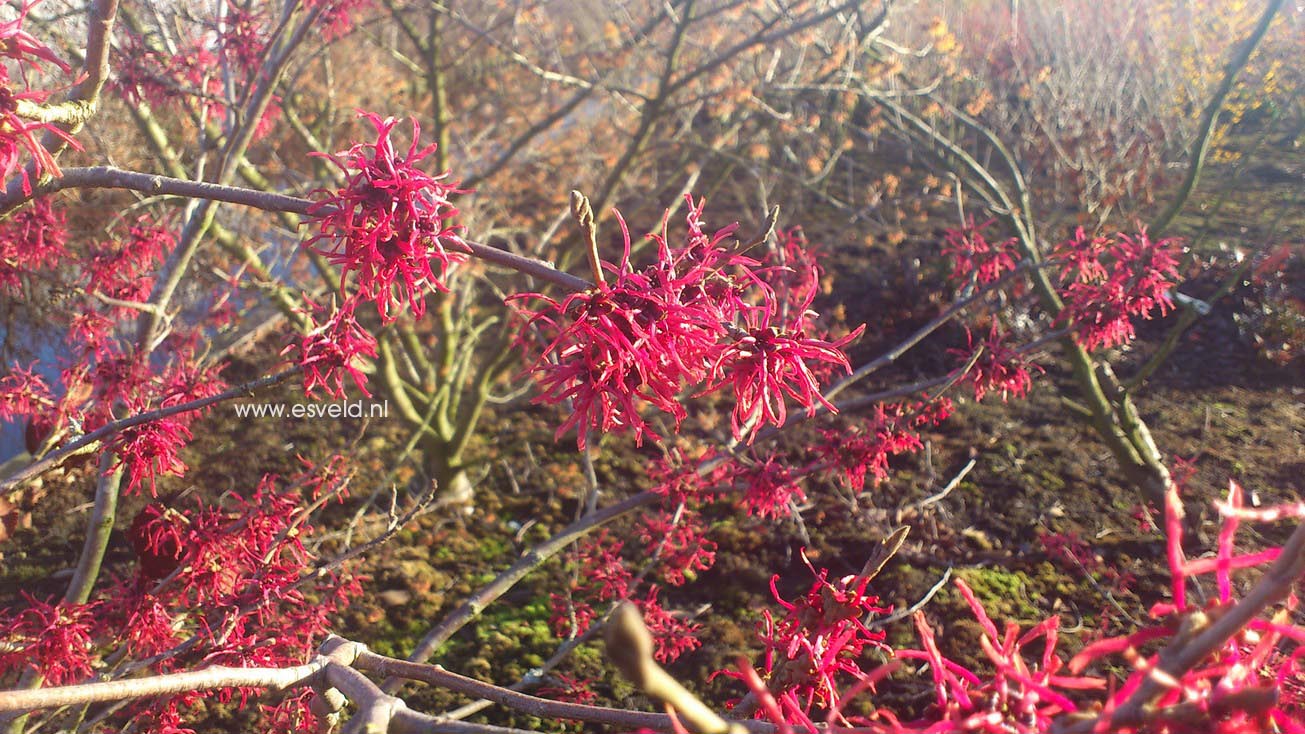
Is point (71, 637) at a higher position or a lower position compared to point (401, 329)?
lower

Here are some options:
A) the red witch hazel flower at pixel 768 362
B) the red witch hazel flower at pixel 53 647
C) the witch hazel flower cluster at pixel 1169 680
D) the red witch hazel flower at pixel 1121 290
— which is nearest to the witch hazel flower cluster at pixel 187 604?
the red witch hazel flower at pixel 53 647

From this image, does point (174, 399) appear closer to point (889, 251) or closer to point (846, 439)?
point (846, 439)

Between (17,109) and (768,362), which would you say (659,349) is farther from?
(17,109)

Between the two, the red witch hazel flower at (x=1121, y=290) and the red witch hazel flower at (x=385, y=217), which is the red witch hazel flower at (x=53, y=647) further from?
the red witch hazel flower at (x=1121, y=290)

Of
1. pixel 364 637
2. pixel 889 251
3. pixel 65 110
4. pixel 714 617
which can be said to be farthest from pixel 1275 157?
pixel 65 110

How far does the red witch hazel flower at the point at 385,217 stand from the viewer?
109cm

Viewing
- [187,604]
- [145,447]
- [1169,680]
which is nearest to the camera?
[1169,680]

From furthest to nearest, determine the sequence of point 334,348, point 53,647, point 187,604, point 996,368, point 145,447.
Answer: point 996,368, point 187,604, point 53,647, point 145,447, point 334,348

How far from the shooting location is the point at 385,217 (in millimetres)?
1087

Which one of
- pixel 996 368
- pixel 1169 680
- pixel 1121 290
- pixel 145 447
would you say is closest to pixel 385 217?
pixel 1169 680

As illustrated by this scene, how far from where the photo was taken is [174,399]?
220cm

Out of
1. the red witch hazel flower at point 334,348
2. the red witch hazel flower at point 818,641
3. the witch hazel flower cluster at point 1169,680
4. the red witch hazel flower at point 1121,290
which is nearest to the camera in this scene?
the witch hazel flower cluster at point 1169,680

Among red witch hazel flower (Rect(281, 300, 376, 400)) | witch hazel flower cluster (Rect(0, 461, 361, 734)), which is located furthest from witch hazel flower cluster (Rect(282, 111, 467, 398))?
witch hazel flower cluster (Rect(0, 461, 361, 734))

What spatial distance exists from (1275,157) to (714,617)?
29.9 ft
